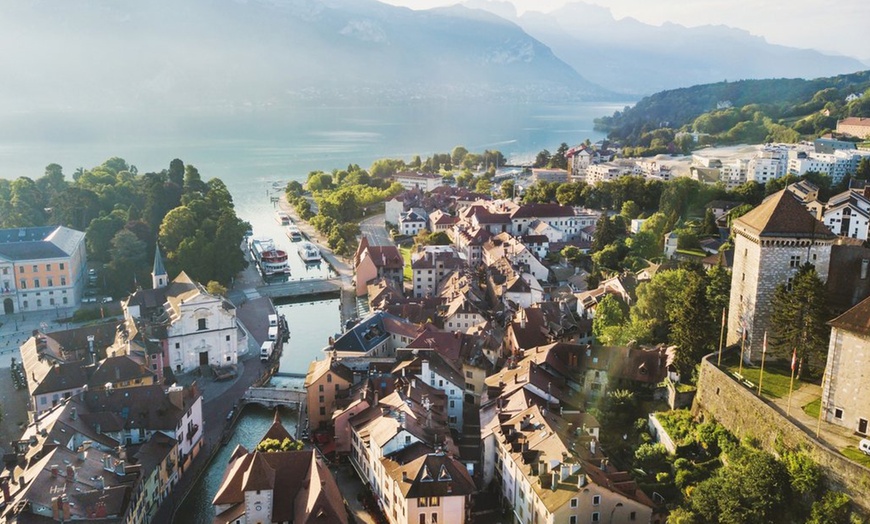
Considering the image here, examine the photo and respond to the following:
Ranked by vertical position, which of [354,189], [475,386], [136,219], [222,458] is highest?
[354,189]

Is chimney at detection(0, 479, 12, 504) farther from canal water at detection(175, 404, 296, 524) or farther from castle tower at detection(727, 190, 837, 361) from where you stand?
castle tower at detection(727, 190, 837, 361)

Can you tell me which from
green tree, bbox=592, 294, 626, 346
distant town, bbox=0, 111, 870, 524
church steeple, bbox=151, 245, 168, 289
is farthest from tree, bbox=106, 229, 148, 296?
green tree, bbox=592, 294, 626, 346

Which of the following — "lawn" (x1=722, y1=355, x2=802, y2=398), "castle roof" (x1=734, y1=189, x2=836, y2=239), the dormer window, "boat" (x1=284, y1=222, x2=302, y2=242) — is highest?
"castle roof" (x1=734, y1=189, x2=836, y2=239)

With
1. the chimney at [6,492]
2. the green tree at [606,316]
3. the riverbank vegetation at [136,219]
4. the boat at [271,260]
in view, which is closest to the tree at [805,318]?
the green tree at [606,316]

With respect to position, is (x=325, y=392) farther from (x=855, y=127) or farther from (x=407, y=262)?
(x=855, y=127)

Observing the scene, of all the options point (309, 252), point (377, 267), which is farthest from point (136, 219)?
point (377, 267)

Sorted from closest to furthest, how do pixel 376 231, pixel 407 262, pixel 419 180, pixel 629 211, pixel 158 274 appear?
pixel 158 274
pixel 407 262
pixel 629 211
pixel 376 231
pixel 419 180
